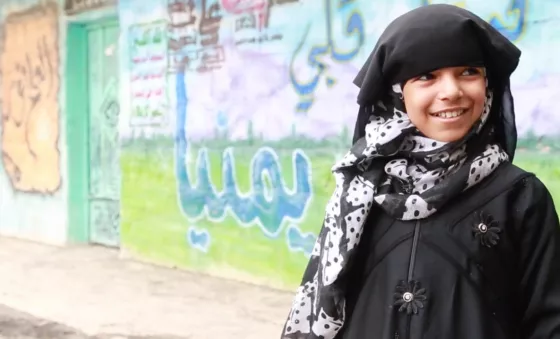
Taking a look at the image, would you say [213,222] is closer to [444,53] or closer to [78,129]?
[78,129]

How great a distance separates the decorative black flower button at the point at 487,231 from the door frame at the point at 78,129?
6850 millimetres

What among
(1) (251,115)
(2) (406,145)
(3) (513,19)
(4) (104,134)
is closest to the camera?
(2) (406,145)

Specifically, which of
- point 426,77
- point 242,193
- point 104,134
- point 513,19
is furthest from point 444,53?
point 104,134

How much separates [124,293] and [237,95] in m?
1.76

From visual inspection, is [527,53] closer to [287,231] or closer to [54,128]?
[287,231]

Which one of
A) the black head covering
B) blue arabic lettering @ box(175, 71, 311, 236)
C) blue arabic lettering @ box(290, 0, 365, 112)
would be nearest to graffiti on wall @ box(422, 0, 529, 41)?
blue arabic lettering @ box(290, 0, 365, 112)

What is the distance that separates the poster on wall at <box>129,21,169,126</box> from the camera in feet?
21.4

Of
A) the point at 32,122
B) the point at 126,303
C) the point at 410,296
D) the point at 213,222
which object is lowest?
the point at 126,303

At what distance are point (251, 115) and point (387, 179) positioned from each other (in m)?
4.05

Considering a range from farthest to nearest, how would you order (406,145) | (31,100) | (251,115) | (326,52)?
(31,100) < (251,115) < (326,52) < (406,145)

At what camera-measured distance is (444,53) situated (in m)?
1.53

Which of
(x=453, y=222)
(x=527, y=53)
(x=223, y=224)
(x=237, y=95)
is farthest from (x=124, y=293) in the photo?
(x=453, y=222)

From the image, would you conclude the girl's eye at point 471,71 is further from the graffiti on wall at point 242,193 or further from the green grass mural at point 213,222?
the graffiti on wall at point 242,193

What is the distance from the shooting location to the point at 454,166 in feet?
5.15
